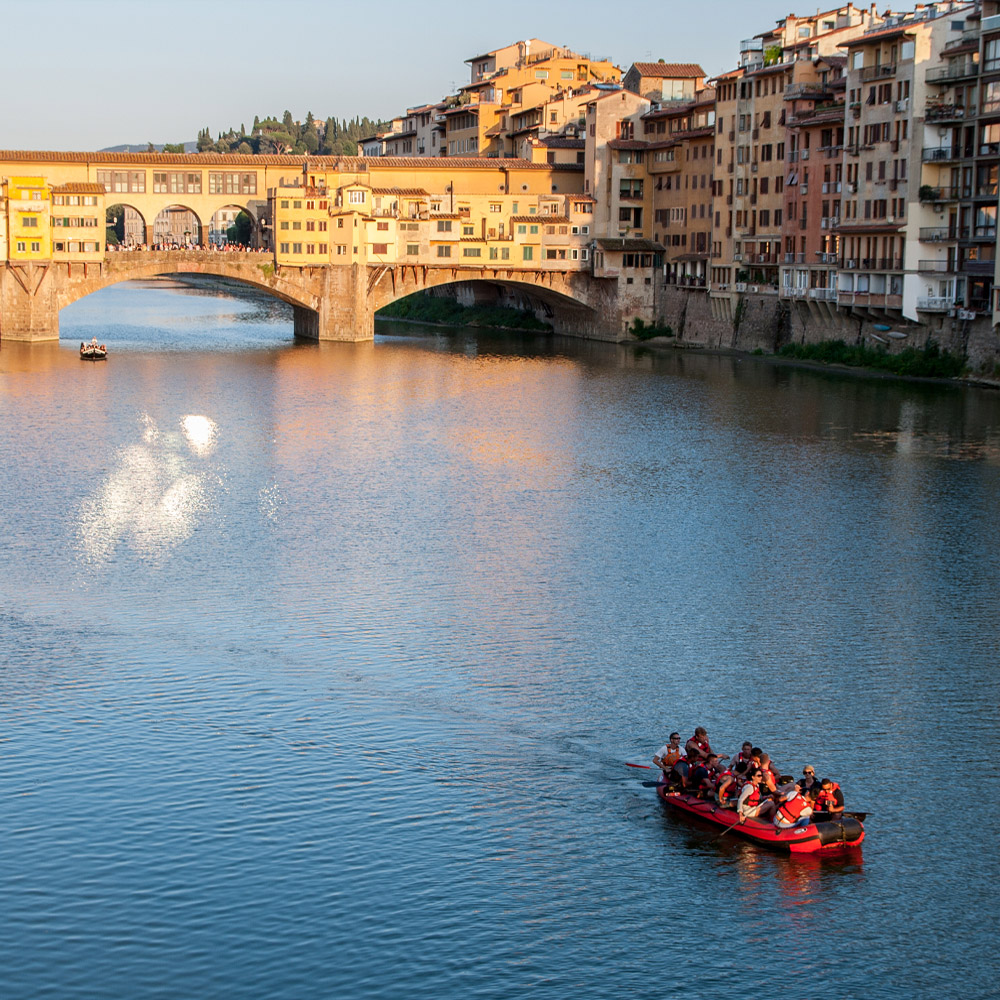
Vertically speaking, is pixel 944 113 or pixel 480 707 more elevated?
pixel 944 113

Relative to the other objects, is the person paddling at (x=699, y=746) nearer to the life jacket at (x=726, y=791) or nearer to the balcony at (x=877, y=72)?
the life jacket at (x=726, y=791)

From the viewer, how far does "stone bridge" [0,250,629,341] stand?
9869cm

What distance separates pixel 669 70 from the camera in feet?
370

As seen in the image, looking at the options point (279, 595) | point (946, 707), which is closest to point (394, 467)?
point (279, 595)

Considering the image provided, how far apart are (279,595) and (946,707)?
16.6 m

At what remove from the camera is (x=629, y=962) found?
21922 mm

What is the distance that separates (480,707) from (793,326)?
64239mm

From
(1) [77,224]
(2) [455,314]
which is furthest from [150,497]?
(2) [455,314]

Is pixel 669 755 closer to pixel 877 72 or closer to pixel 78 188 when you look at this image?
pixel 877 72

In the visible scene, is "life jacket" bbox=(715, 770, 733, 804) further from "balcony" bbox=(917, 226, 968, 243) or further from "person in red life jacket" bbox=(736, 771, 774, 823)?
"balcony" bbox=(917, 226, 968, 243)

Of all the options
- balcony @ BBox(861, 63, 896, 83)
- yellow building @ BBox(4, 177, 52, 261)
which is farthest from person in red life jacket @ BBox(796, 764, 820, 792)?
yellow building @ BBox(4, 177, 52, 261)

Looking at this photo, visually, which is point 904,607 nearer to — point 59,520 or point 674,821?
point 674,821

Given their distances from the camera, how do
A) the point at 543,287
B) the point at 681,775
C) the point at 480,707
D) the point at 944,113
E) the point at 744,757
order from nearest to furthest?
the point at 744,757 < the point at 681,775 < the point at 480,707 < the point at 944,113 < the point at 543,287

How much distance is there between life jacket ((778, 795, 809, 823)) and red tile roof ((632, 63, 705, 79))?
9436 cm
